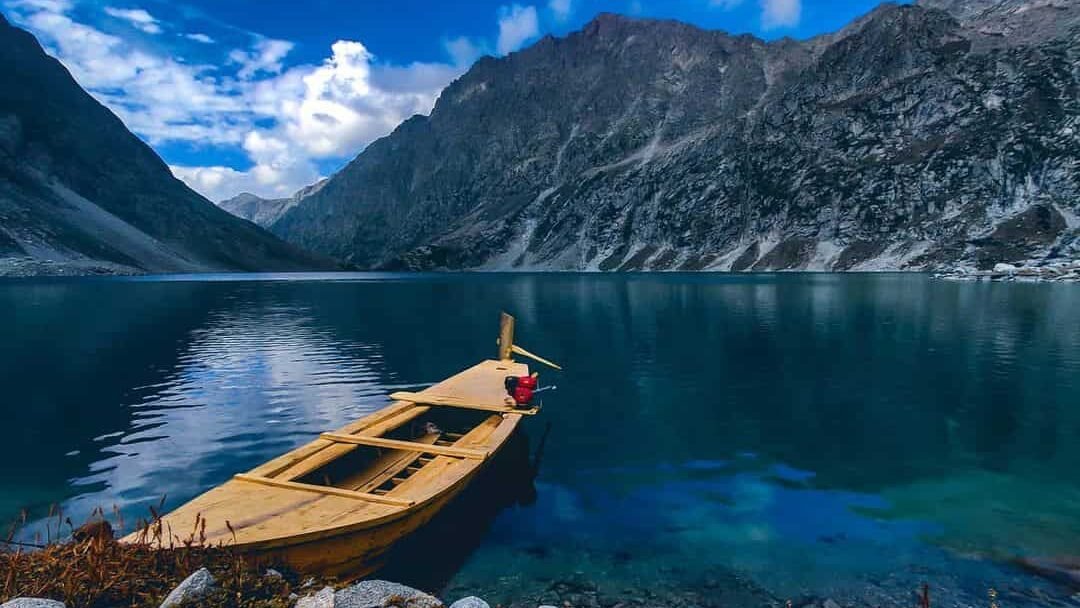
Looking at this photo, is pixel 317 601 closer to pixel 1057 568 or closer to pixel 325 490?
pixel 325 490

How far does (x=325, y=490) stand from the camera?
39.0ft

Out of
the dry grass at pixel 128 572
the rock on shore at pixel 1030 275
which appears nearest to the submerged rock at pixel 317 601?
the dry grass at pixel 128 572

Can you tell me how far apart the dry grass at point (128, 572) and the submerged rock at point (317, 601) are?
34 cm

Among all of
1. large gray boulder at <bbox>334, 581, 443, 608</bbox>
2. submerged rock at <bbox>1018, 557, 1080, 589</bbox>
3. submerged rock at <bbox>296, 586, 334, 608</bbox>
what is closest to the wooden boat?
submerged rock at <bbox>296, 586, 334, 608</bbox>

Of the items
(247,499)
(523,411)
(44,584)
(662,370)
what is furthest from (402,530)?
(662,370)

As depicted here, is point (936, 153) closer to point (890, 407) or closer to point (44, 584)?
point (890, 407)

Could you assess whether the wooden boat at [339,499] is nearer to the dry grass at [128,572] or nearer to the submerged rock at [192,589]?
the dry grass at [128,572]

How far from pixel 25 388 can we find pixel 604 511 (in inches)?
1257

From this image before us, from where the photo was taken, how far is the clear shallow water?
1359cm

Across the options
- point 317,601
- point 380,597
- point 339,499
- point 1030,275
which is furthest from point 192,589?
point 1030,275

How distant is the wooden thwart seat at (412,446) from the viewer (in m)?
14.9

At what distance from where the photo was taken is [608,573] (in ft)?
41.1

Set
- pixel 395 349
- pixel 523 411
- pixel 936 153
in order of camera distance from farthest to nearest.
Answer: pixel 936 153 < pixel 395 349 < pixel 523 411

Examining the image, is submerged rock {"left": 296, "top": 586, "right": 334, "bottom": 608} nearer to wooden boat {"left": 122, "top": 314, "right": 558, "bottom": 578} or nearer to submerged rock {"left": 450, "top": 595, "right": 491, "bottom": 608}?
wooden boat {"left": 122, "top": 314, "right": 558, "bottom": 578}
